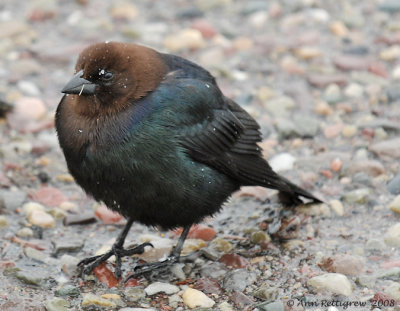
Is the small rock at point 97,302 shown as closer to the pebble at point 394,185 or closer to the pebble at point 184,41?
the pebble at point 394,185

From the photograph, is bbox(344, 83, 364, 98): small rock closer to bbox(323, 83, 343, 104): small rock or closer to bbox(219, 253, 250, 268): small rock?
bbox(323, 83, 343, 104): small rock

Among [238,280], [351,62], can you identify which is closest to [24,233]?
[238,280]

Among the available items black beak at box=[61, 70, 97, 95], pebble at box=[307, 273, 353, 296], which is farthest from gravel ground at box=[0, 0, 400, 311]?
black beak at box=[61, 70, 97, 95]

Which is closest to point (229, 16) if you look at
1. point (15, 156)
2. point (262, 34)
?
point (262, 34)

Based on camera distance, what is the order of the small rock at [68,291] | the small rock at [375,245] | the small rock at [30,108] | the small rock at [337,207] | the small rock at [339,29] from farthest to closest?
the small rock at [339,29] < the small rock at [30,108] < the small rock at [337,207] < the small rock at [375,245] < the small rock at [68,291]

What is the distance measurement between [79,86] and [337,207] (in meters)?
2.09

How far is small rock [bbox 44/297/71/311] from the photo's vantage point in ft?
14.5

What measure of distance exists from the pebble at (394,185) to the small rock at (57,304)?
2.52m

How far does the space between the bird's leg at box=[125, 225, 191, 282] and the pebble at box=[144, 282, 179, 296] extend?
0.14 metres

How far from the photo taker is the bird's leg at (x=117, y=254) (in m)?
4.95

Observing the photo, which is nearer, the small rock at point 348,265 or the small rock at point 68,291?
the small rock at point 68,291

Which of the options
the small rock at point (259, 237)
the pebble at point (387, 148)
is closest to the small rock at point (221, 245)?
the small rock at point (259, 237)

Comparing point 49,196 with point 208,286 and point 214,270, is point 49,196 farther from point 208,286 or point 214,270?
point 208,286

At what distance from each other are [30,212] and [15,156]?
32.7 inches
